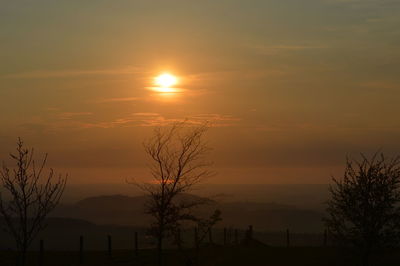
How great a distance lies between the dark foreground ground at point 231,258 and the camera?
33594 millimetres

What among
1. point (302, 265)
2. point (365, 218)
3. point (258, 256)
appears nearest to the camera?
point (365, 218)

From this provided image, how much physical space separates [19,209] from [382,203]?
17676 mm

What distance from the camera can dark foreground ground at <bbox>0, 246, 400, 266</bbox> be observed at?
1323 inches

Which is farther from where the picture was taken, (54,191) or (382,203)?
(382,203)

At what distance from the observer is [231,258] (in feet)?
118

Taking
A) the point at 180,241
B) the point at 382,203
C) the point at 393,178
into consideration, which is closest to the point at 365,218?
the point at 382,203

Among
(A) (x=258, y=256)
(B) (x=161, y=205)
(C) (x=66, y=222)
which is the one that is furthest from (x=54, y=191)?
(C) (x=66, y=222)

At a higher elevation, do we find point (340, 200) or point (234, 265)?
point (340, 200)

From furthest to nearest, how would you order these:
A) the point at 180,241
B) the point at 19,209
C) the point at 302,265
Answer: the point at 302,265 < the point at 180,241 < the point at 19,209

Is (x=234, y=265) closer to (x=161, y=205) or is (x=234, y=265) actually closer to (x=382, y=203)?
(x=161, y=205)

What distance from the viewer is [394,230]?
26953 mm

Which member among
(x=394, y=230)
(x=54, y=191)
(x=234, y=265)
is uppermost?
(x=54, y=191)

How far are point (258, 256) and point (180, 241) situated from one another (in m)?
7.59

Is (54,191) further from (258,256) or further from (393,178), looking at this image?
(258,256)
